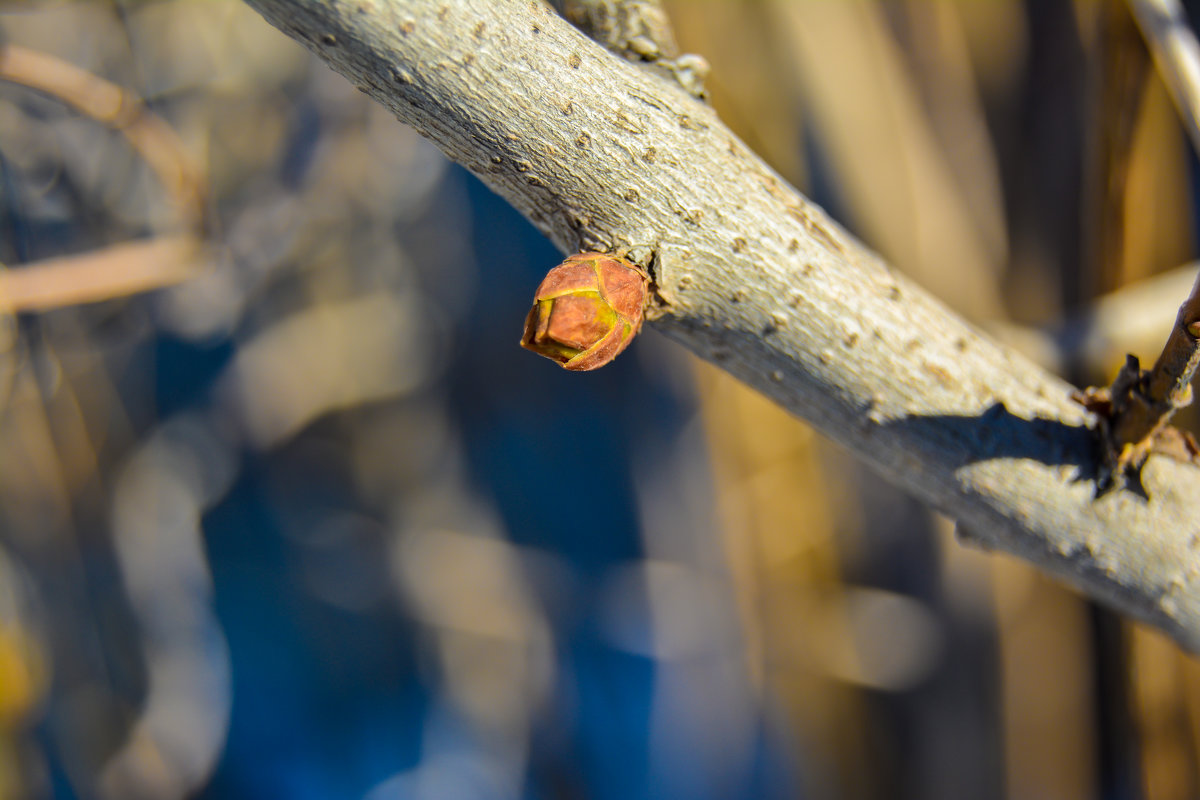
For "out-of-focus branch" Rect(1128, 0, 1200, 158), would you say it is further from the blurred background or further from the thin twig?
the blurred background

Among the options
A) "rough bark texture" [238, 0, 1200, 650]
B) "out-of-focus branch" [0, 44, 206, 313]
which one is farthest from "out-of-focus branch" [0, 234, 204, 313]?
"rough bark texture" [238, 0, 1200, 650]

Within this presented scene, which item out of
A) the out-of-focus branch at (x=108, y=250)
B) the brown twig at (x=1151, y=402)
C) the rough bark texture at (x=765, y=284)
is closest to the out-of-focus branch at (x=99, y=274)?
the out-of-focus branch at (x=108, y=250)

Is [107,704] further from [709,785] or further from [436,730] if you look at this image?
[709,785]

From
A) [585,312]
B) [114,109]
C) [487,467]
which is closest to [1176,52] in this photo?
[585,312]

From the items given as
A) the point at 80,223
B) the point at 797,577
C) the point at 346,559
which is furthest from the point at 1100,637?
the point at 80,223

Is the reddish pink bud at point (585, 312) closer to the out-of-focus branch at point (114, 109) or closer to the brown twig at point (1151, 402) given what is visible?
the brown twig at point (1151, 402)
